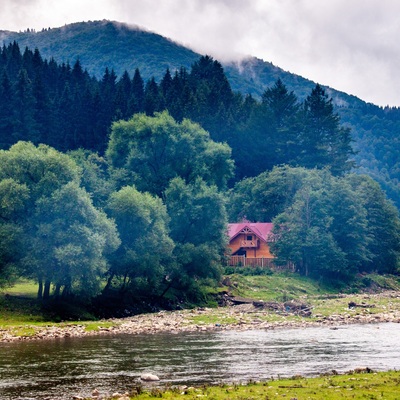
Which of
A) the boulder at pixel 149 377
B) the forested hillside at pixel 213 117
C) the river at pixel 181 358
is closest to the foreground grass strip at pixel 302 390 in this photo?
the river at pixel 181 358

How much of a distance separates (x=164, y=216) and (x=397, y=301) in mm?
28623

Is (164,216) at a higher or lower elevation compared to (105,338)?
higher

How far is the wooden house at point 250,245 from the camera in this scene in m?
113

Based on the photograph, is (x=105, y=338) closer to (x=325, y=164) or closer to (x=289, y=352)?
(x=289, y=352)

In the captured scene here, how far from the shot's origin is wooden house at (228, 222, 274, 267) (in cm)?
11256

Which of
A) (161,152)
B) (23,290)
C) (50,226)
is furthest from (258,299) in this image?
(50,226)

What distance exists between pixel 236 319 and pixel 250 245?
52.1m

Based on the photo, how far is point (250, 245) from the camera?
11519 centimetres

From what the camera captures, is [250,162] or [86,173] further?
[250,162]

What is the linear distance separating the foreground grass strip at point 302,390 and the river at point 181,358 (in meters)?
2.80

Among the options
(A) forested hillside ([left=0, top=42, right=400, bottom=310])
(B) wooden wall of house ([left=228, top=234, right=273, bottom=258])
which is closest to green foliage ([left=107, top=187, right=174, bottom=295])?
(A) forested hillside ([left=0, top=42, right=400, bottom=310])

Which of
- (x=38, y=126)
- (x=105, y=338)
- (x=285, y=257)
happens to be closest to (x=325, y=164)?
(x=285, y=257)

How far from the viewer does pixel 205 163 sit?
326 feet

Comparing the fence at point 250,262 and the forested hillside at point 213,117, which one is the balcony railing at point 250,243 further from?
the forested hillside at point 213,117
